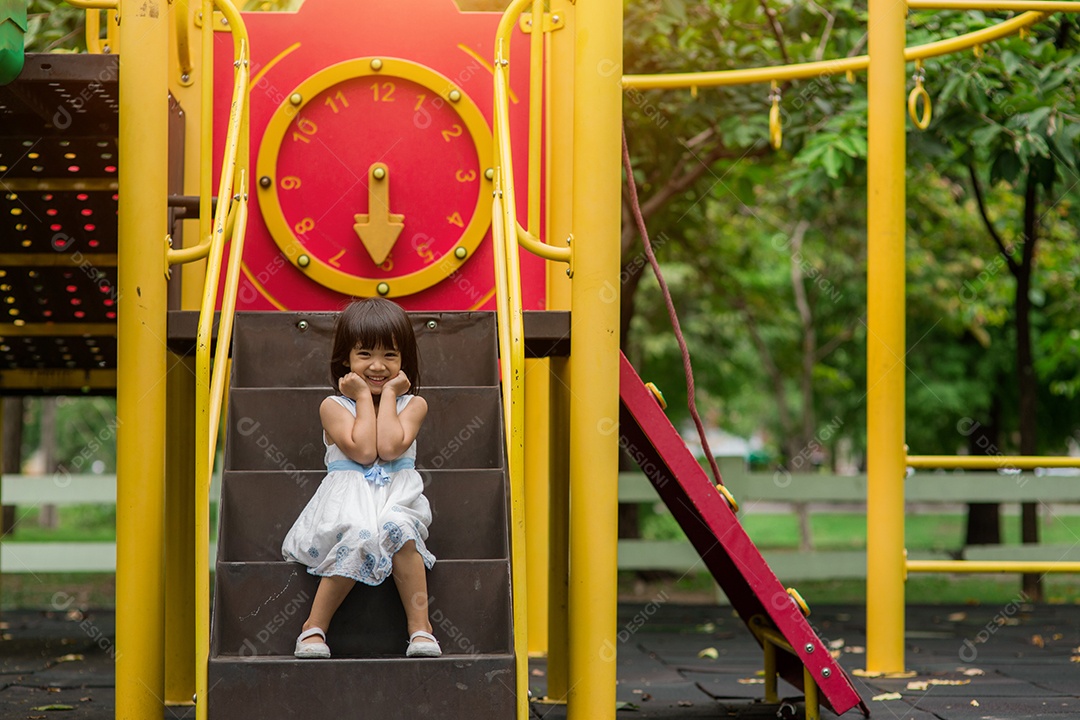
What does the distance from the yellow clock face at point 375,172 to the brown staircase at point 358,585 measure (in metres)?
0.67

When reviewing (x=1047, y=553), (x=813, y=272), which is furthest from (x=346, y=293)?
(x=813, y=272)

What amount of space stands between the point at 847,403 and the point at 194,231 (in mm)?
15550

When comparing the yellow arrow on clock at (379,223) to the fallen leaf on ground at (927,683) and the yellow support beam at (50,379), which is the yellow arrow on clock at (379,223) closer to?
the fallen leaf on ground at (927,683)

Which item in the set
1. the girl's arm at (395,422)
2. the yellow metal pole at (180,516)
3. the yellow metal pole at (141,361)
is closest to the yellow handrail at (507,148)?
the girl's arm at (395,422)

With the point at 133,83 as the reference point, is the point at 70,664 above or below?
below

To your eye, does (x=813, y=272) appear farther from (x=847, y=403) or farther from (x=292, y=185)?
(x=292, y=185)

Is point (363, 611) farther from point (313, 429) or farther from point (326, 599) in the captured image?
point (313, 429)

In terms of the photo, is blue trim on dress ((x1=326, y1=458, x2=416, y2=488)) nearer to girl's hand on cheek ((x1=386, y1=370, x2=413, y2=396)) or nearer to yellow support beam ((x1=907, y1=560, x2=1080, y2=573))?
girl's hand on cheek ((x1=386, y1=370, x2=413, y2=396))

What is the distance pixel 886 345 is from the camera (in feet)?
21.0

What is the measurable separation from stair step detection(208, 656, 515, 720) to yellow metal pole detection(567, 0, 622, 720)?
785 mm

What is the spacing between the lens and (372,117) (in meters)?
5.54

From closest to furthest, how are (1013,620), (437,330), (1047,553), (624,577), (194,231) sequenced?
(437,330) → (194,231) → (1013,620) → (1047,553) → (624,577)

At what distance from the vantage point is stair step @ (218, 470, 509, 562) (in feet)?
13.7

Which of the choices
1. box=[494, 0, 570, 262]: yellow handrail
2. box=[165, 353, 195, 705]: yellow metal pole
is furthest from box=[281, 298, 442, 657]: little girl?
box=[165, 353, 195, 705]: yellow metal pole
